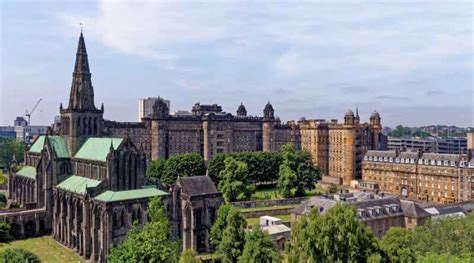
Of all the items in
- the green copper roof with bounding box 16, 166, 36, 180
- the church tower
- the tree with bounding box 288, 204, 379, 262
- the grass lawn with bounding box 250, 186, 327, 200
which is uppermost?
the church tower

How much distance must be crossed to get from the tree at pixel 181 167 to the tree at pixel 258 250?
64.6 meters

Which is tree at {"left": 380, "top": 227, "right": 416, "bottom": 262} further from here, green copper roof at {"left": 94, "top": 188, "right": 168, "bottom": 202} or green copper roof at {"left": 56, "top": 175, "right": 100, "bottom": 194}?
green copper roof at {"left": 56, "top": 175, "right": 100, "bottom": 194}

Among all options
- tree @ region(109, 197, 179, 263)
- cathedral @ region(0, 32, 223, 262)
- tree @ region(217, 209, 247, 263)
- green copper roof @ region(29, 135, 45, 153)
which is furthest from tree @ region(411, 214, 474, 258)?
green copper roof @ region(29, 135, 45, 153)

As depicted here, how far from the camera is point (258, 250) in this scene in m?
50.4

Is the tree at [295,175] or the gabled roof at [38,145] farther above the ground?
the gabled roof at [38,145]

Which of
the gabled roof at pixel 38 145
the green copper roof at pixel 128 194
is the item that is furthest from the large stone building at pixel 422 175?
the gabled roof at pixel 38 145

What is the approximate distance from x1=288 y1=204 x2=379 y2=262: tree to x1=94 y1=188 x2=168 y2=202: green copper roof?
95.2 feet

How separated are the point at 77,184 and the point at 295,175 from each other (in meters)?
53.6

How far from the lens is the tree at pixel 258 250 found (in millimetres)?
50406

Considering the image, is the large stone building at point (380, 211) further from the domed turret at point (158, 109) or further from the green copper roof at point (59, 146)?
the domed turret at point (158, 109)

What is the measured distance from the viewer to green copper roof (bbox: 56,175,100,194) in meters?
73.9

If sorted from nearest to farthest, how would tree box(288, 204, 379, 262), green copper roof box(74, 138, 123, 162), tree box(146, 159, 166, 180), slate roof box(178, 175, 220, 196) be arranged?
tree box(288, 204, 379, 262)
slate roof box(178, 175, 220, 196)
green copper roof box(74, 138, 123, 162)
tree box(146, 159, 166, 180)

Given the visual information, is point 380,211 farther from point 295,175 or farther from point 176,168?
point 176,168

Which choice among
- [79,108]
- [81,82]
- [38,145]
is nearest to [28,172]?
[38,145]
